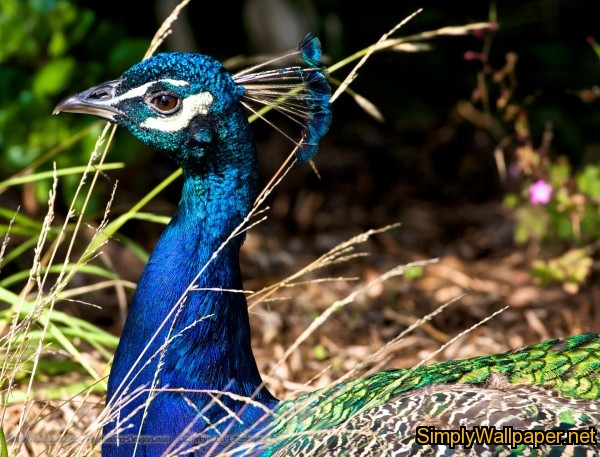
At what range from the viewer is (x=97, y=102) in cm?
205

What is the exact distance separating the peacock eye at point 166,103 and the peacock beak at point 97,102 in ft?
0.27

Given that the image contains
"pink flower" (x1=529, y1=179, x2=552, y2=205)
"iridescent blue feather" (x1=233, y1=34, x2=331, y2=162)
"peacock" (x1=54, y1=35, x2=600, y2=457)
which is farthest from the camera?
"pink flower" (x1=529, y1=179, x2=552, y2=205)

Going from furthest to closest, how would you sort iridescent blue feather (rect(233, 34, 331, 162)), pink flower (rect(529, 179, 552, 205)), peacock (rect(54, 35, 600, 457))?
pink flower (rect(529, 179, 552, 205)) → iridescent blue feather (rect(233, 34, 331, 162)) → peacock (rect(54, 35, 600, 457))

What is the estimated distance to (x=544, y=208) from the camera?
359 cm

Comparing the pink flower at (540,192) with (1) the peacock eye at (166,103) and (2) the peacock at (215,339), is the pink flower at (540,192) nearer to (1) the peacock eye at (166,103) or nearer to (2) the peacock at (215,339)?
(2) the peacock at (215,339)

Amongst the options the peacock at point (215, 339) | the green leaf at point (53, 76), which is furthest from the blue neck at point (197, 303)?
the green leaf at point (53, 76)

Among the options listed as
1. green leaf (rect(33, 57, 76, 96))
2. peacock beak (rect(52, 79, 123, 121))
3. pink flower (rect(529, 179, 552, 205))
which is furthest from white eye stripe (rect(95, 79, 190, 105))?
pink flower (rect(529, 179, 552, 205))

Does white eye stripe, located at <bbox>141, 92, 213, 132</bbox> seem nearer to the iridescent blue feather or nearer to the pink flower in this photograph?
the iridescent blue feather

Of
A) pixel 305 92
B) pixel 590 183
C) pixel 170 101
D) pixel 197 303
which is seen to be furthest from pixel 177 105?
pixel 590 183

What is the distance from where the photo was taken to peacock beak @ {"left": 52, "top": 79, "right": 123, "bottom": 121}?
205cm

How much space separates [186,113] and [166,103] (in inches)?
1.9

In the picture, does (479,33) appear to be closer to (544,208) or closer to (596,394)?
(544,208)

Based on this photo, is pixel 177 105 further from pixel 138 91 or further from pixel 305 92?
pixel 305 92

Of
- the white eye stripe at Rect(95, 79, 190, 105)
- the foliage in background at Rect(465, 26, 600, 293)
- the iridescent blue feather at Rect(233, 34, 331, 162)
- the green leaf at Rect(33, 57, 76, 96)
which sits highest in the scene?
the green leaf at Rect(33, 57, 76, 96)
